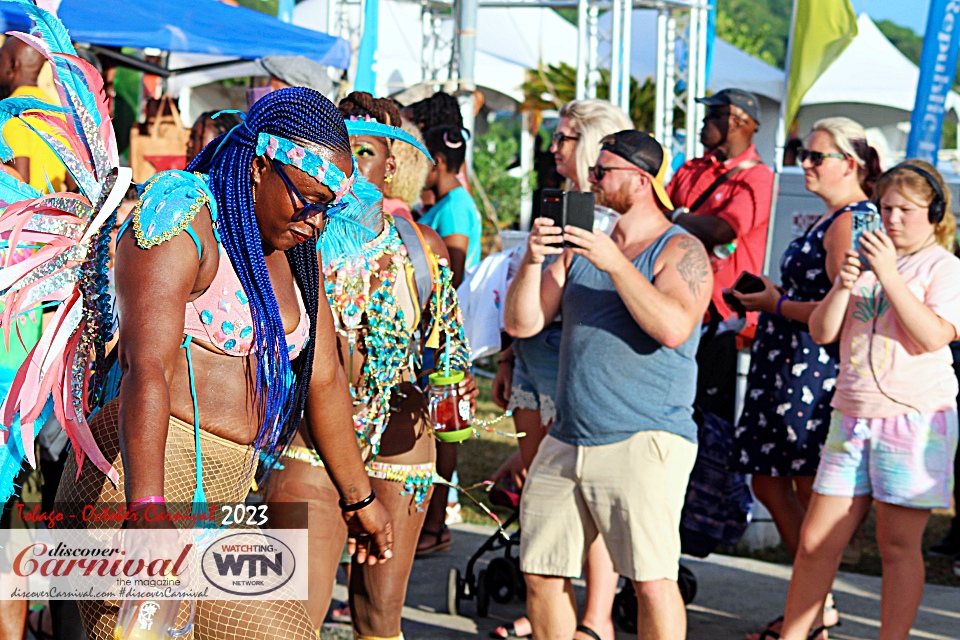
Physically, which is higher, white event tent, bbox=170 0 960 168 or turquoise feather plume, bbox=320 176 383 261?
white event tent, bbox=170 0 960 168

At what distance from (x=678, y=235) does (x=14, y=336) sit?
2.17 metres

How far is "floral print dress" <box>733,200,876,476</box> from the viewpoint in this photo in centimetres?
474

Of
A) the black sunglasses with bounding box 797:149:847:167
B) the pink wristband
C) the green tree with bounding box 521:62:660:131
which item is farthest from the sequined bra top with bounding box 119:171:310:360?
the green tree with bounding box 521:62:660:131

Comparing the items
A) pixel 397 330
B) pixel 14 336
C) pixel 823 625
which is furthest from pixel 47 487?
pixel 823 625

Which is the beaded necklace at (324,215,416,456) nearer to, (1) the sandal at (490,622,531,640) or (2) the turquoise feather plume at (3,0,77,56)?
(2) the turquoise feather plume at (3,0,77,56)

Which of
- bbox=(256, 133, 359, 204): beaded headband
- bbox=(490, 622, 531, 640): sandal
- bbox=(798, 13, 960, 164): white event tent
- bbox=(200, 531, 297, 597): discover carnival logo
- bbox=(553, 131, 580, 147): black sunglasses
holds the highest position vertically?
bbox=(798, 13, 960, 164): white event tent

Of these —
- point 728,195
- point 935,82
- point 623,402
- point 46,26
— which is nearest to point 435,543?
point 728,195

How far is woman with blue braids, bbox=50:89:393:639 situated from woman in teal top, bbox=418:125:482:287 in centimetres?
256

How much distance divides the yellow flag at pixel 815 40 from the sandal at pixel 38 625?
6.01 m

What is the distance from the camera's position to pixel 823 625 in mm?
4723

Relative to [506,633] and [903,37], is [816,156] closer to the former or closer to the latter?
[506,633]

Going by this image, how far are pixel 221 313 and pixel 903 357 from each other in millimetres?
2644

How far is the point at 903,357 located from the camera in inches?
163

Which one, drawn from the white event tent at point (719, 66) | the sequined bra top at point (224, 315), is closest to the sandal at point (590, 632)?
the sequined bra top at point (224, 315)
